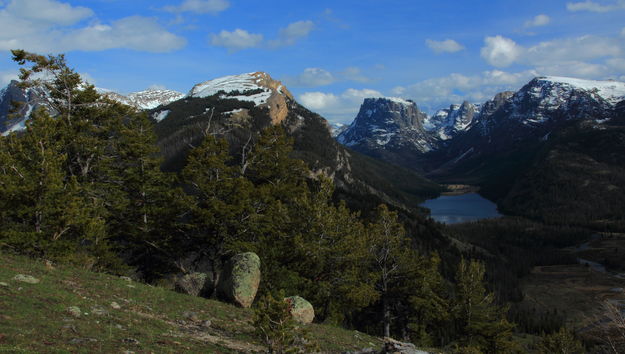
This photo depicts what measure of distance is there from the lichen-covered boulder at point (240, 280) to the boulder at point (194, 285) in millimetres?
1421

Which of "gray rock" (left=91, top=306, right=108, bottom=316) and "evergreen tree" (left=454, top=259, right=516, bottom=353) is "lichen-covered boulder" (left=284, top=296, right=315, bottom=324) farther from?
"evergreen tree" (left=454, top=259, right=516, bottom=353)

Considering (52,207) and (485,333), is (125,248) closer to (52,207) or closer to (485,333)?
(52,207)

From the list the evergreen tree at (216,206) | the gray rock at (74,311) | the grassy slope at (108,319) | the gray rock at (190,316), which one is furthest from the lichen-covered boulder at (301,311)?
the gray rock at (74,311)

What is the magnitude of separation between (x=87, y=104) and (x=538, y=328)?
142m

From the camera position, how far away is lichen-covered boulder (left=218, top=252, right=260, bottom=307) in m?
27.3

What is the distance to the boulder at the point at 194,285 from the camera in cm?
2895

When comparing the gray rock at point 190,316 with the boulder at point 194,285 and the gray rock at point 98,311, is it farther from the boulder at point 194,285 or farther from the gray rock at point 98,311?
the boulder at point 194,285

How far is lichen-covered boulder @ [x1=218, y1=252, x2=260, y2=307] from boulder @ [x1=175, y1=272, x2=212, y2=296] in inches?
56.0

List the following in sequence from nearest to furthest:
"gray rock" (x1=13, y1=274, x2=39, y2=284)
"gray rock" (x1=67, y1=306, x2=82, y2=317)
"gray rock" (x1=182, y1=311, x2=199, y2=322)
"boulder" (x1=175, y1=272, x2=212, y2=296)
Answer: "gray rock" (x1=67, y1=306, x2=82, y2=317) < "gray rock" (x1=13, y1=274, x2=39, y2=284) < "gray rock" (x1=182, y1=311, x2=199, y2=322) < "boulder" (x1=175, y1=272, x2=212, y2=296)

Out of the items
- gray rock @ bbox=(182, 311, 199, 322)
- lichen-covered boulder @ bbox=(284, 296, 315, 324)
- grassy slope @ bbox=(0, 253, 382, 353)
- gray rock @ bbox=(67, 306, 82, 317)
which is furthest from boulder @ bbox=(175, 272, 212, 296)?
gray rock @ bbox=(67, 306, 82, 317)

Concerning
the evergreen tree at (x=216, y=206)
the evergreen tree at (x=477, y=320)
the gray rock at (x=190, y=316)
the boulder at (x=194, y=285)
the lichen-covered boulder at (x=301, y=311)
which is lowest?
the evergreen tree at (x=477, y=320)

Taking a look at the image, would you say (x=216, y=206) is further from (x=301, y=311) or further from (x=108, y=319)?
(x=108, y=319)

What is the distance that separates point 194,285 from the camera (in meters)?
29.2

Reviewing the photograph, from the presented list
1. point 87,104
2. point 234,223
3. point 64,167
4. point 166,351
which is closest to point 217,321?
point 166,351
